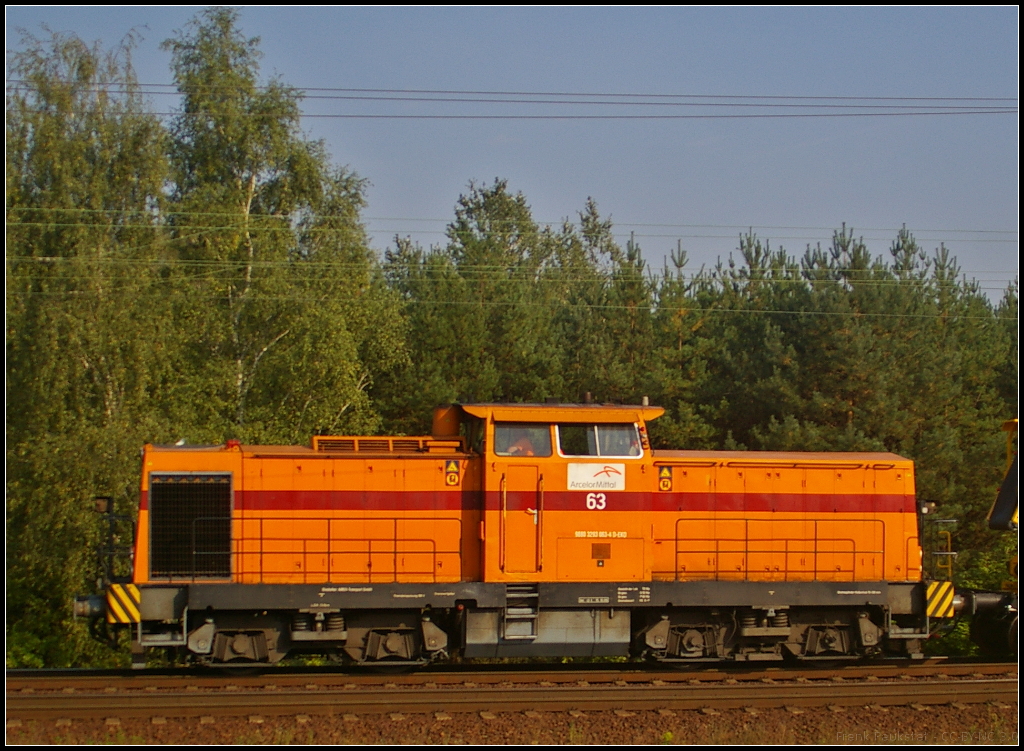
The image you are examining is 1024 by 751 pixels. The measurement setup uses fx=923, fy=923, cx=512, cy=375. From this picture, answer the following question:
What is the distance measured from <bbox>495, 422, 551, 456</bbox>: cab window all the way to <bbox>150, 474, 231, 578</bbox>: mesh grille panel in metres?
3.49

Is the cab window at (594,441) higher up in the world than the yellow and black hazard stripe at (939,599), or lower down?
higher up

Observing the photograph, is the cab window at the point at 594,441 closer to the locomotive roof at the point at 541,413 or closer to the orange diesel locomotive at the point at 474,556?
the orange diesel locomotive at the point at 474,556

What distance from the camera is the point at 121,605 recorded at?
11.1 meters

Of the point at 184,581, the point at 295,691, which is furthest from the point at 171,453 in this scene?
the point at 295,691

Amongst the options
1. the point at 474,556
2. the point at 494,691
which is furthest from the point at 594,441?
the point at 494,691

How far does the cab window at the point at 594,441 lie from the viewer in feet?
38.8

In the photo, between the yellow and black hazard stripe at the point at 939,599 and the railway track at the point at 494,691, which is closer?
the railway track at the point at 494,691

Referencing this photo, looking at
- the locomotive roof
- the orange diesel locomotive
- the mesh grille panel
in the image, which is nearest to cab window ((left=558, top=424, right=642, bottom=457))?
the orange diesel locomotive

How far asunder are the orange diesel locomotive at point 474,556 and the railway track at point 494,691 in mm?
377

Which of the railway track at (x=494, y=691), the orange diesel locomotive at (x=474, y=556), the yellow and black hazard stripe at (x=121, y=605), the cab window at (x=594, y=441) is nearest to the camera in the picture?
the railway track at (x=494, y=691)

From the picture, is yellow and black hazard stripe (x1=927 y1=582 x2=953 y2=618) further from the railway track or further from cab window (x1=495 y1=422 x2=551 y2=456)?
cab window (x1=495 y1=422 x2=551 y2=456)

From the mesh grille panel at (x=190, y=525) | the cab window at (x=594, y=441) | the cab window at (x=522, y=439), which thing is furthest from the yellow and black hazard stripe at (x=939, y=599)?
the mesh grille panel at (x=190, y=525)

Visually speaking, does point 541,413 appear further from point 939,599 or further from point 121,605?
point 939,599

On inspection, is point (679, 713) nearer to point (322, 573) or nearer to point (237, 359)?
point (322, 573)
